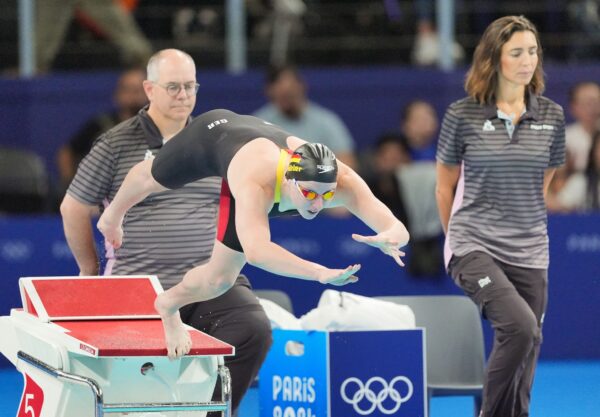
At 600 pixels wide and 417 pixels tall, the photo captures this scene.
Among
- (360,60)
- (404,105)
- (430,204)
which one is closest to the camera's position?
(430,204)

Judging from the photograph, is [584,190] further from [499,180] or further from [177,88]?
[177,88]

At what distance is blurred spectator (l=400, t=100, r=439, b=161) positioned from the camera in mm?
9602

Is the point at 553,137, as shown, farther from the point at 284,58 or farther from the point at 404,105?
the point at 284,58

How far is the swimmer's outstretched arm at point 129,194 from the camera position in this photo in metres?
5.64

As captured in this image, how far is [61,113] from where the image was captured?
10398 mm

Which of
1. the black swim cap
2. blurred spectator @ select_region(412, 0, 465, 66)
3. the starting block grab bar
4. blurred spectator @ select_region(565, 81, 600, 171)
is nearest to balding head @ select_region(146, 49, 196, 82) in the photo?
the black swim cap

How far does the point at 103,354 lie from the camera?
486 cm

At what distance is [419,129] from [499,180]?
346cm

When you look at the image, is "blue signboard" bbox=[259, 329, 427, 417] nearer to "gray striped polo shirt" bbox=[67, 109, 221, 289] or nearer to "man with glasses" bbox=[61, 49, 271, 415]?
"man with glasses" bbox=[61, 49, 271, 415]

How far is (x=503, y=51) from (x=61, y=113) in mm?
5030

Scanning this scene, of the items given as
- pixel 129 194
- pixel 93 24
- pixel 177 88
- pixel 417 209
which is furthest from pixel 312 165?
pixel 93 24

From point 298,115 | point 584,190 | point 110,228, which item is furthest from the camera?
point 584,190

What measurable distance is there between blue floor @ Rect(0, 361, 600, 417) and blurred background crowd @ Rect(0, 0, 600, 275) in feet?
3.61

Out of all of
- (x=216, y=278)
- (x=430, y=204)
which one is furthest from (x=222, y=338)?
(x=430, y=204)
